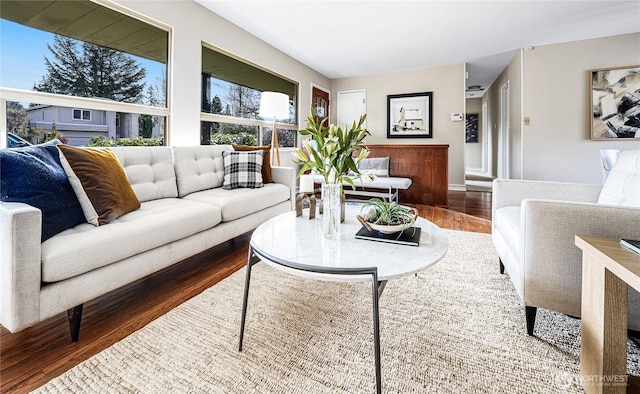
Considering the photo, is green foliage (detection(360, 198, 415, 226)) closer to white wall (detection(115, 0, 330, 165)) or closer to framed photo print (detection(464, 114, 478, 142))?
white wall (detection(115, 0, 330, 165))

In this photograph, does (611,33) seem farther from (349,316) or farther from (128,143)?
(128,143)

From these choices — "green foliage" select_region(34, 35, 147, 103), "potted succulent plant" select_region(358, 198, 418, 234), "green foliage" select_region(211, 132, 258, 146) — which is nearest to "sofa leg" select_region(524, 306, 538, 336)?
"potted succulent plant" select_region(358, 198, 418, 234)

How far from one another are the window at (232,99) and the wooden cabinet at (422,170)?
2007mm

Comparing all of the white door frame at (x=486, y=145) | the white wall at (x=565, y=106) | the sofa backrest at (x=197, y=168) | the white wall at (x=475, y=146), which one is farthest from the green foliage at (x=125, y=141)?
the white wall at (x=475, y=146)

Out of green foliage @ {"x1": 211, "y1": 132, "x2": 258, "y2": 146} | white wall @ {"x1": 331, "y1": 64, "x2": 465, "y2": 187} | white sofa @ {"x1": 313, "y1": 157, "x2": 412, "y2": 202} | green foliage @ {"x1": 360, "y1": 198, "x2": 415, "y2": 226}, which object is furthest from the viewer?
white wall @ {"x1": 331, "y1": 64, "x2": 465, "y2": 187}

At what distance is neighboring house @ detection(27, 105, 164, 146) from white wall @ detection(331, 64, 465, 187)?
469 cm

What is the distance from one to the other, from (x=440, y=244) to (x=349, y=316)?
0.58 meters

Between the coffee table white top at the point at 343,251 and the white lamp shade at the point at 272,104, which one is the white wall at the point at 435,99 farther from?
the coffee table white top at the point at 343,251

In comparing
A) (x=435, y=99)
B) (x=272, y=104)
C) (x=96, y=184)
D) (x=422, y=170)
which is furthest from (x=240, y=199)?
(x=435, y=99)

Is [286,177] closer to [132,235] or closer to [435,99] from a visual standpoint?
[132,235]

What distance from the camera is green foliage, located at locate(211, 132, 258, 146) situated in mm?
3627

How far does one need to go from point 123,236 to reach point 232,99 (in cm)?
279

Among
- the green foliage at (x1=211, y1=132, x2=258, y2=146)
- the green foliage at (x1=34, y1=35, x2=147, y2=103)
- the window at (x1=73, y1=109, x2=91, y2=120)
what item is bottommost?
the window at (x1=73, y1=109, x2=91, y2=120)

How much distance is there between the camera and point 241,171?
2730 millimetres
